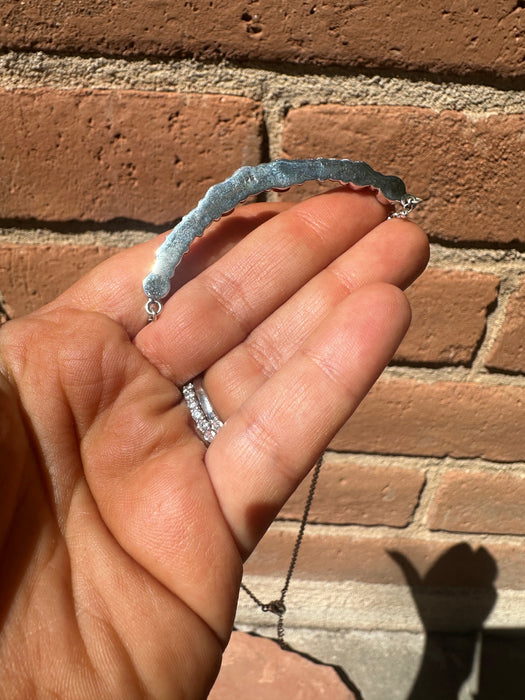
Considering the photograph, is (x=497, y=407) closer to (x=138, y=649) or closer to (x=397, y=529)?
(x=397, y=529)

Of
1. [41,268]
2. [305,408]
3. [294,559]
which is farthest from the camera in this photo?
[294,559]

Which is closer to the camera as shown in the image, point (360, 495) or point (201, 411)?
point (201, 411)

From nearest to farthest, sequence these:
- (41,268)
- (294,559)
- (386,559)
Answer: (41,268)
(294,559)
(386,559)

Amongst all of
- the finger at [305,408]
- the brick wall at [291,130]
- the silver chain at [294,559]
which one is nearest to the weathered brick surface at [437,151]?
the brick wall at [291,130]

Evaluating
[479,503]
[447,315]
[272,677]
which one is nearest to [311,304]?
[447,315]

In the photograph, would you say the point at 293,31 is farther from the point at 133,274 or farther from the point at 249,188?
the point at 133,274

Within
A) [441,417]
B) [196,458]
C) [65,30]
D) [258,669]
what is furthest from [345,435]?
[65,30]

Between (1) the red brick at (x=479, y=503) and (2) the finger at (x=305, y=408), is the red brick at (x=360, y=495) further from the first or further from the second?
(2) the finger at (x=305, y=408)
